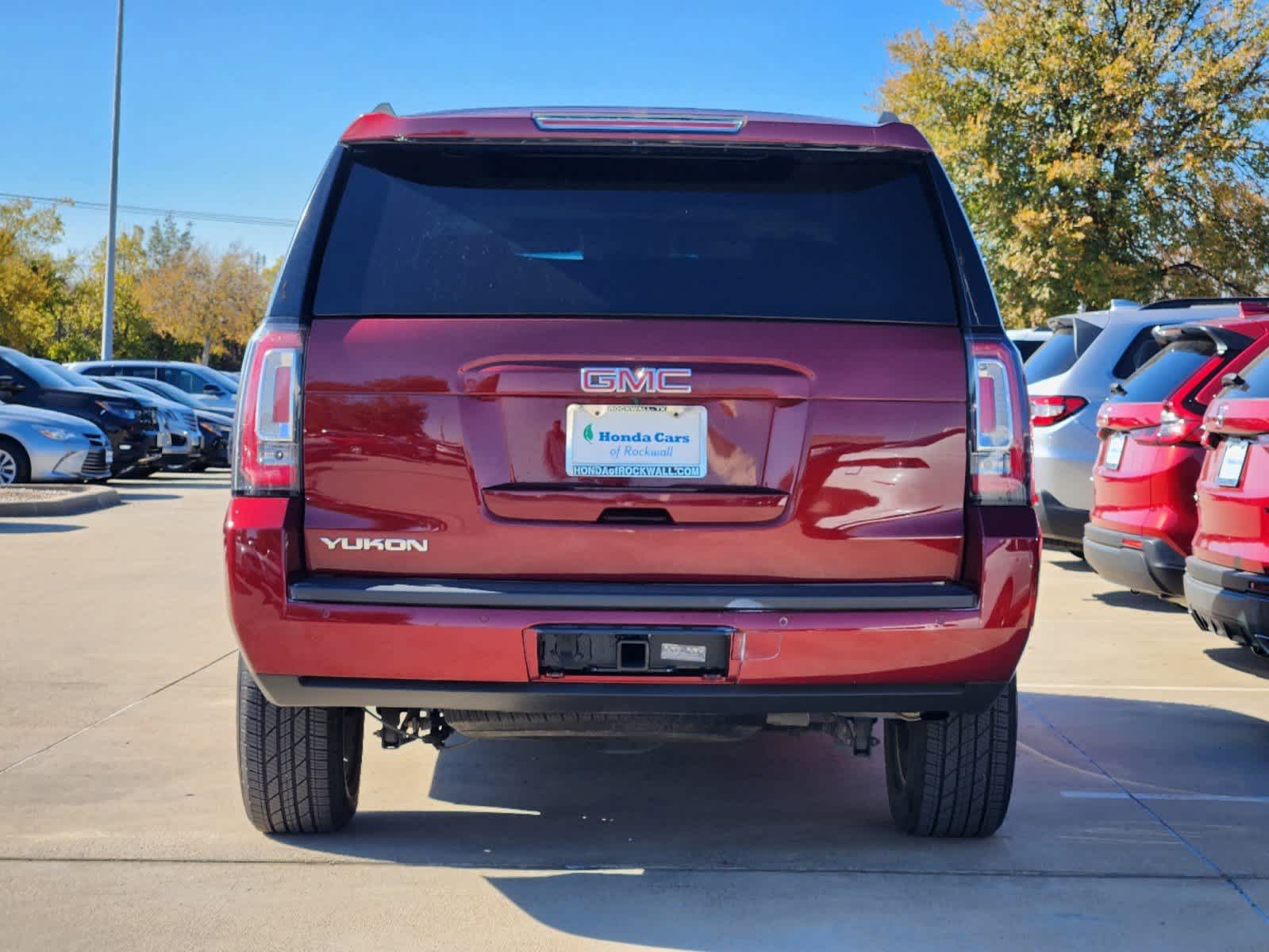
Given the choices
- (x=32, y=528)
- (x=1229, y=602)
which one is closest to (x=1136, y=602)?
(x=1229, y=602)

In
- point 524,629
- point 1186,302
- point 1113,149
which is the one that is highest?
point 1113,149

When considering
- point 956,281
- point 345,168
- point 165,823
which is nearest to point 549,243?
point 345,168

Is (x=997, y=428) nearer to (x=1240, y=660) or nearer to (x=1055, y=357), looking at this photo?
(x=1240, y=660)

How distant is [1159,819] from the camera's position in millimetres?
5062

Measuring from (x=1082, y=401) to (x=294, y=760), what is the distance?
7.93 metres

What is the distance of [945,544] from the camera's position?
397 centimetres

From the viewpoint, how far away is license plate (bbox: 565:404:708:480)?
12.9 ft

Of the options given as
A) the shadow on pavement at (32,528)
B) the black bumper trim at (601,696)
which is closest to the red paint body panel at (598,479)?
the black bumper trim at (601,696)

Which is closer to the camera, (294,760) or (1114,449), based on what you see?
(294,760)

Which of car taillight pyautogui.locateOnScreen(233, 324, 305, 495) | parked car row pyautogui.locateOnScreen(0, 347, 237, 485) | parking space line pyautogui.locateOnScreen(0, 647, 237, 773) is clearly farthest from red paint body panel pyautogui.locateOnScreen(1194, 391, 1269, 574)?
parked car row pyautogui.locateOnScreen(0, 347, 237, 485)

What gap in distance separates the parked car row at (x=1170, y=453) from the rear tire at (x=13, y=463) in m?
11.1

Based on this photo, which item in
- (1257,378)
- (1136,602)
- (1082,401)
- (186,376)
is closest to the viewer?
(1257,378)

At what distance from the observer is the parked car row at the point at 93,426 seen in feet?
57.8

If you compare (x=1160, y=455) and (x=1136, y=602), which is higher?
(x=1160, y=455)
